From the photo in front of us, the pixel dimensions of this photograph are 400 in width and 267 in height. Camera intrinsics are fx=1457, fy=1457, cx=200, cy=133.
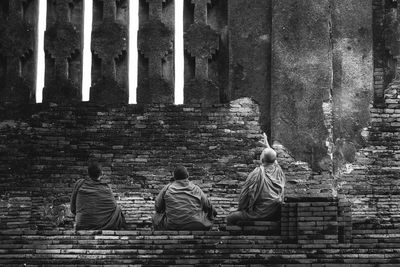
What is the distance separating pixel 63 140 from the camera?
2319 centimetres

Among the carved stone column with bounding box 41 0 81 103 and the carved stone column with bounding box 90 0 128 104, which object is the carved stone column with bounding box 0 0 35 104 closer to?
the carved stone column with bounding box 41 0 81 103

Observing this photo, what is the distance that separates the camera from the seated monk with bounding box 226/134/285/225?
20.2 metres

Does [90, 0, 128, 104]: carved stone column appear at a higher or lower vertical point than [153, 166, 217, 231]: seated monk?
higher

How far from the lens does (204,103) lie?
77.1 feet

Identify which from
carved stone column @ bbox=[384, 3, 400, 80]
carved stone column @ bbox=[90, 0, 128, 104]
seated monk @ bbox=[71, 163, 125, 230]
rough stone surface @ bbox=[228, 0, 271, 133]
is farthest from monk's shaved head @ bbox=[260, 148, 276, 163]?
carved stone column @ bbox=[384, 3, 400, 80]

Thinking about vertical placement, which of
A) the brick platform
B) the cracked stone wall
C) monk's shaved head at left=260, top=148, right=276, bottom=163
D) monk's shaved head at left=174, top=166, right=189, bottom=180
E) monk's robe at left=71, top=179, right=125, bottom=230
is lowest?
the brick platform

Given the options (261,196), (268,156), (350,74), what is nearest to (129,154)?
(268,156)

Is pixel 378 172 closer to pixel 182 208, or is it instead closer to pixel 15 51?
pixel 182 208

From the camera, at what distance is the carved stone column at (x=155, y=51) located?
23.5 m

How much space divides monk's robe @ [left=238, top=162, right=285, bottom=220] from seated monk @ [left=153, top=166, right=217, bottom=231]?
20.9 inches

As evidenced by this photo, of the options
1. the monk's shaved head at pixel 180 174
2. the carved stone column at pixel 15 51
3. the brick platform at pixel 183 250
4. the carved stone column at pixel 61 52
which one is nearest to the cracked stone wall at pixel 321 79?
the monk's shaved head at pixel 180 174

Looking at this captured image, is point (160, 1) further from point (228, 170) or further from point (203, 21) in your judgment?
point (228, 170)

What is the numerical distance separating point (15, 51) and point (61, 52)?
761 millimetres

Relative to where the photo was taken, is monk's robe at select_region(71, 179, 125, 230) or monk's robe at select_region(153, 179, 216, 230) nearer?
monk's robe at select_region(153, 179, 216, 230)
